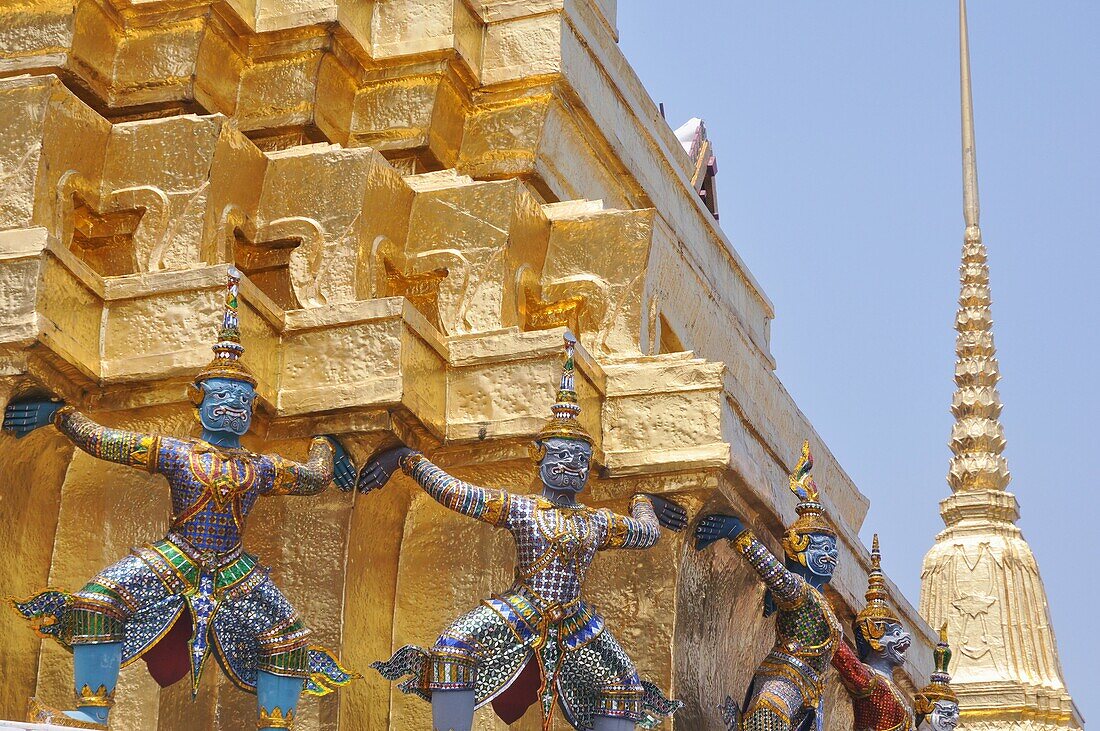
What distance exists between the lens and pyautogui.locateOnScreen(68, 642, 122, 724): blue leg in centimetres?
1161

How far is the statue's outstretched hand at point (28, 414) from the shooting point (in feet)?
40.6

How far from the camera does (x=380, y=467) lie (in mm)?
13117

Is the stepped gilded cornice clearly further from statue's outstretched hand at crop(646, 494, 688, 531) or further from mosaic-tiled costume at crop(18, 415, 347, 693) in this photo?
mosaic-tiled costume at crop(18, 415, 347, 693)

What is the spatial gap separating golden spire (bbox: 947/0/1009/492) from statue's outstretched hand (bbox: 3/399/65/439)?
14930mm

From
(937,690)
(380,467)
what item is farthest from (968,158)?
(380,467)

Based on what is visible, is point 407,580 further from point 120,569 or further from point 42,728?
point 42,728

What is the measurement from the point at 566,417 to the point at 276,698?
80.0 inches

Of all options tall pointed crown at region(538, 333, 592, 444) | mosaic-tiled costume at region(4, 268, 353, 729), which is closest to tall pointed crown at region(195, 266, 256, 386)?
mosaic-tiled costume at region(4, 268, 353, 729)

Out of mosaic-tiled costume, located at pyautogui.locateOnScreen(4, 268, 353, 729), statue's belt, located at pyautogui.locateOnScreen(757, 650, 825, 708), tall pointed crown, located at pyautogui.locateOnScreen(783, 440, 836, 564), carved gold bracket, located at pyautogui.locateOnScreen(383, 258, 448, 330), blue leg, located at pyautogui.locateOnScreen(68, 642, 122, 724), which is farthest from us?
carved gold bracket, located at pyautogui.locateOnScreen(383, 258, 448, 330)

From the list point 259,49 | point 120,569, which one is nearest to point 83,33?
point 259,49

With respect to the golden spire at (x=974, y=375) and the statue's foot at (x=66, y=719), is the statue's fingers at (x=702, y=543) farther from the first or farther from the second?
the golden spire at (x=974, y=375)

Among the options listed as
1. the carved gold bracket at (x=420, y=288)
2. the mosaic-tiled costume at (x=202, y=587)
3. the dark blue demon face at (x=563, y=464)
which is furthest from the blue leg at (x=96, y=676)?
the carved gold bracket at (x=420, y=288)

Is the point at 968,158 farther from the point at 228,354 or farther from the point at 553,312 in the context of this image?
the point at 228,354

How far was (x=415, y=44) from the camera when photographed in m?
15.9
